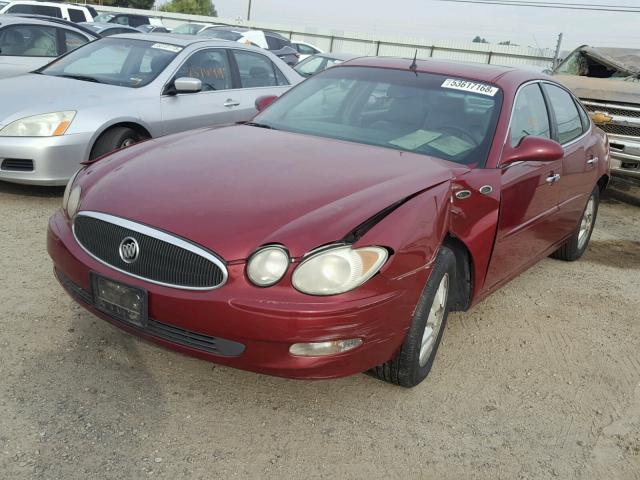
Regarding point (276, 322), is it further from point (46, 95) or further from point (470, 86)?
point (46, 95)

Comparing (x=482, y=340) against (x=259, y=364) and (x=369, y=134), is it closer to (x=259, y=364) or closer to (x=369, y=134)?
(x=369, y=134)

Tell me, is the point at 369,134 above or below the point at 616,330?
above

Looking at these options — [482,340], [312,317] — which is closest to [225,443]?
[312,317]

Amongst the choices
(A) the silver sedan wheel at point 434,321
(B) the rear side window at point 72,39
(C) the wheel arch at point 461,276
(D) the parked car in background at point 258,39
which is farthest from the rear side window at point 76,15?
(A) the silver sedan wheel at point 434,321

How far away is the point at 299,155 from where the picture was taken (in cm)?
331

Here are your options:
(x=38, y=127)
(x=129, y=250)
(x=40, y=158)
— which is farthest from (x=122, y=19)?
(x=129, y=250)

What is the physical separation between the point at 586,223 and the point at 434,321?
2943 millimetres

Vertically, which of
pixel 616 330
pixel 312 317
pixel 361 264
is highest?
pixel 361 264

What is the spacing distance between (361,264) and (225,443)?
3.00ft

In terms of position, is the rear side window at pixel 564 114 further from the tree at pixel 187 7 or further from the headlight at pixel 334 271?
the tree at pixel 187 7

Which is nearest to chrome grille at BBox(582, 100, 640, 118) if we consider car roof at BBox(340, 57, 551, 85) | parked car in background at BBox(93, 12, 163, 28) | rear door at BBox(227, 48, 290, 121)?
car roof at BBox(340, 57, 551, 85)

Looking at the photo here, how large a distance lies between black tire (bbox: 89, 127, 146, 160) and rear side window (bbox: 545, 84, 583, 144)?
3.58 metres

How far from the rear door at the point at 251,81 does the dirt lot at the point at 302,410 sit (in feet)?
11.5

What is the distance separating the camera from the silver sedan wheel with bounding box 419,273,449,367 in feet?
9.99
